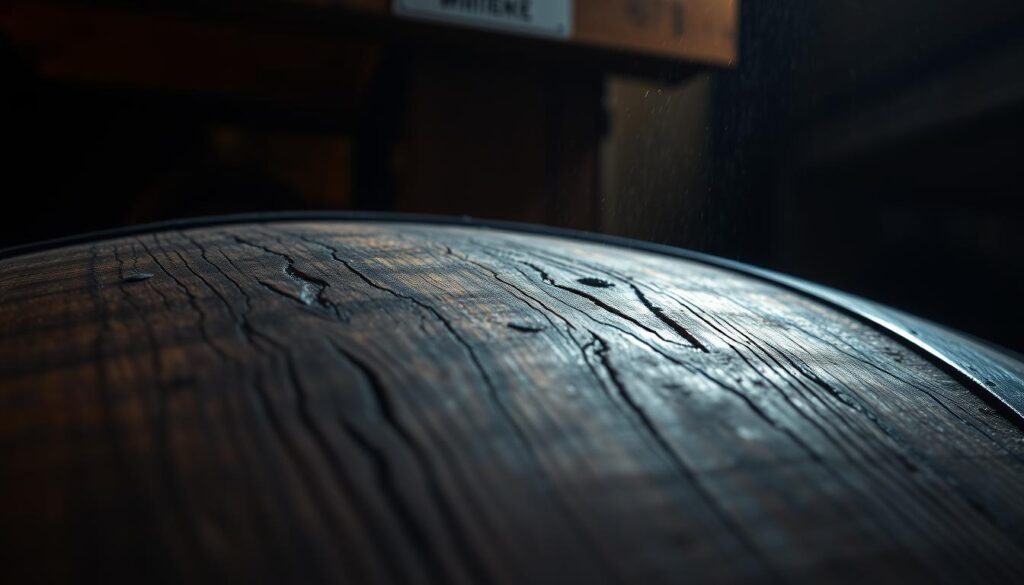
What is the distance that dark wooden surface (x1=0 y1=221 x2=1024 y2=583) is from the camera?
45cm

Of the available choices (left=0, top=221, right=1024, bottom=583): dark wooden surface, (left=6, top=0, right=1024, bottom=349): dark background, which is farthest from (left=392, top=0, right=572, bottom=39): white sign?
(left=0, top=221, right=1024, bottom=583): dark wooden surface

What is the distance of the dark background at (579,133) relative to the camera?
3.23 metres

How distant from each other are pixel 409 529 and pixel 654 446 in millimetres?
211

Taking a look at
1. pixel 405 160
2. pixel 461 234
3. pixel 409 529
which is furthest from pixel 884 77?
pixel 409 529

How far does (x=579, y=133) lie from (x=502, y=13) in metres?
0.86

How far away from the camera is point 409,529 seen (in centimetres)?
45

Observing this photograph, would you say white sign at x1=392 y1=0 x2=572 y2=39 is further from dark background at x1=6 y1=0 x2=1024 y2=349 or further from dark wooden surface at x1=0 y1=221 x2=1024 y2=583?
dark wooden surface at x1=0 y1=221 x2=1024 y2=583

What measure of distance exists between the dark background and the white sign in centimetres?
16

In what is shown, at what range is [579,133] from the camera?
3439 mm

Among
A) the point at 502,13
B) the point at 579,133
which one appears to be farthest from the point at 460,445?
the point at 579,133

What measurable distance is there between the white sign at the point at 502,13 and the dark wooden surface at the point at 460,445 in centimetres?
205

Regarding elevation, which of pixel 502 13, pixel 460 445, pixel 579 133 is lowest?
pixel 460 445

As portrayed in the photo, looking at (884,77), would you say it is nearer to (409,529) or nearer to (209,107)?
(209,107)

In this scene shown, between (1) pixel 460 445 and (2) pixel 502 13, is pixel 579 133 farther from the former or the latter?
(1) pixel 460 445
